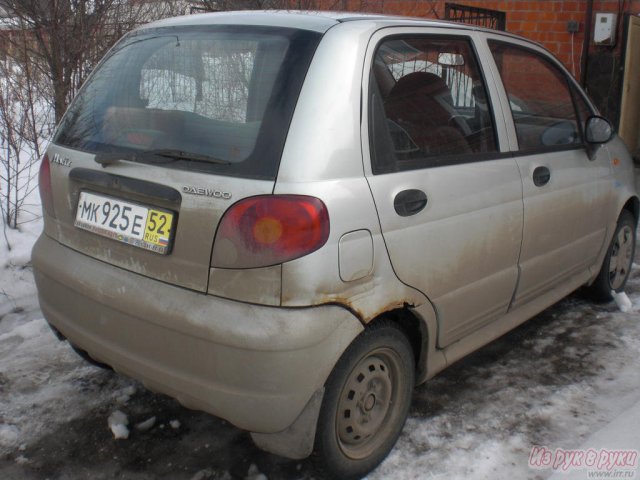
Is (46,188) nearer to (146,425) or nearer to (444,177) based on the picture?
(146,425)

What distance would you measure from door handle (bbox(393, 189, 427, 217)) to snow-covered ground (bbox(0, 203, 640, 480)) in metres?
1.06

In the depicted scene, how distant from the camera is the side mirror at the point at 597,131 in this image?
3764mm

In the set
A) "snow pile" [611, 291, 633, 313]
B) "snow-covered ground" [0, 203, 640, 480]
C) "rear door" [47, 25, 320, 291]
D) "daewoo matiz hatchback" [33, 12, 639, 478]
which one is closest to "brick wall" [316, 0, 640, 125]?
"snow pile" [611, 291, 633, 313]

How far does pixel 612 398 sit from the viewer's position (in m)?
3.32

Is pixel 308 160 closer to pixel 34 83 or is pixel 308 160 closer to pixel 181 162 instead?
pixel 181 162

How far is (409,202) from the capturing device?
2584mm

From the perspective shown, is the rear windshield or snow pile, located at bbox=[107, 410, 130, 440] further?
snow pile, located at bbox=[107, 410, 130, 440]

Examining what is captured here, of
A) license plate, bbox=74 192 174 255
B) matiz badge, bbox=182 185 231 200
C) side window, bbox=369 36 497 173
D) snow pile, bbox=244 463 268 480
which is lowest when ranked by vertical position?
snow pile, bbox=244 463 268 480

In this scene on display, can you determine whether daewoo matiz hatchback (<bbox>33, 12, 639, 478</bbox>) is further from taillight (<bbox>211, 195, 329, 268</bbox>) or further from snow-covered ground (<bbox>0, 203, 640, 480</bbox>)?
snow-covered ground (<bbox>0, 203, 640, 480</bbox>)

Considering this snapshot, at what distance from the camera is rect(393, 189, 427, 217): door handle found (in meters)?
2.53

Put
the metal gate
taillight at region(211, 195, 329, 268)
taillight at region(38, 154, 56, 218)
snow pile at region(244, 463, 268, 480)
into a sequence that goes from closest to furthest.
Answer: taillight at region(211, 195, 329, 268)
snow pile at region(244, 463, 268, 480)
taillight at region(38, 154, 56, 218)
the metal gate

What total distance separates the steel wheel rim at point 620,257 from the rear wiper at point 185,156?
314 cm

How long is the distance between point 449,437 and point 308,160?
1488 millimetres

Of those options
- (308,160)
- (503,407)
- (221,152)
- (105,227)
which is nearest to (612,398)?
(503,407)
